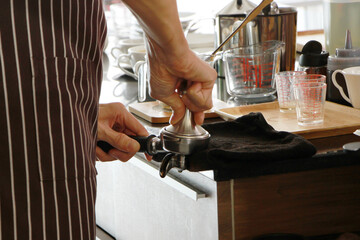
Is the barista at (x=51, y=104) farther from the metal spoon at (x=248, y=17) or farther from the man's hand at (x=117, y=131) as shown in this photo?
the metal spoon at (x=248, y=17)

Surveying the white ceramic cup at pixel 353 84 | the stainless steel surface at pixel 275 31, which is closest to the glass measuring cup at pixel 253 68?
the stainless steel surface at pixel 275 31

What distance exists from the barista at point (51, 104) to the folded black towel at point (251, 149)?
0.48 feet

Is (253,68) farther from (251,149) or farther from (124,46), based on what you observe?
(124,46)

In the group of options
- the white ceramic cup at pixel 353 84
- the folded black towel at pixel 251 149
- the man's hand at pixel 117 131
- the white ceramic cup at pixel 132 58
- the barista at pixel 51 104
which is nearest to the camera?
the barista at pixel 51 104

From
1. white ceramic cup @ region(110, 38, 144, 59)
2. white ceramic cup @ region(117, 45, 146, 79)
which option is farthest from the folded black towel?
white ceramic cup @ region(110, 38, 144, 59)

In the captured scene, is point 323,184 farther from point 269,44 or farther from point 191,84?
point 269,44

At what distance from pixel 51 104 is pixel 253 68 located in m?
0.77

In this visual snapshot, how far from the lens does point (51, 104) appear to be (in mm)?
775

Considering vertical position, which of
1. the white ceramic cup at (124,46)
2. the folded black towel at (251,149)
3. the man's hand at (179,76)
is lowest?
the folded black towel at (251,149)

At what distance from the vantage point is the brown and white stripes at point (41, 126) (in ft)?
2.51

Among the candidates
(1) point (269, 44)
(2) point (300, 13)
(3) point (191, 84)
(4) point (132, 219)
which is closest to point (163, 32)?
(3) point (191, 84)

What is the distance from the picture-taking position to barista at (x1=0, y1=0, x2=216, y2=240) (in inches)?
30.1

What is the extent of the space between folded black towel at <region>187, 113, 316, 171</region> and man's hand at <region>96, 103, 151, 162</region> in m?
0.12

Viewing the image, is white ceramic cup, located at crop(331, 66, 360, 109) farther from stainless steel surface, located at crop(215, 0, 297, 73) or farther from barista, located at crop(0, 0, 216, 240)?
barista, located at crop(0, 0, 216, 240)
